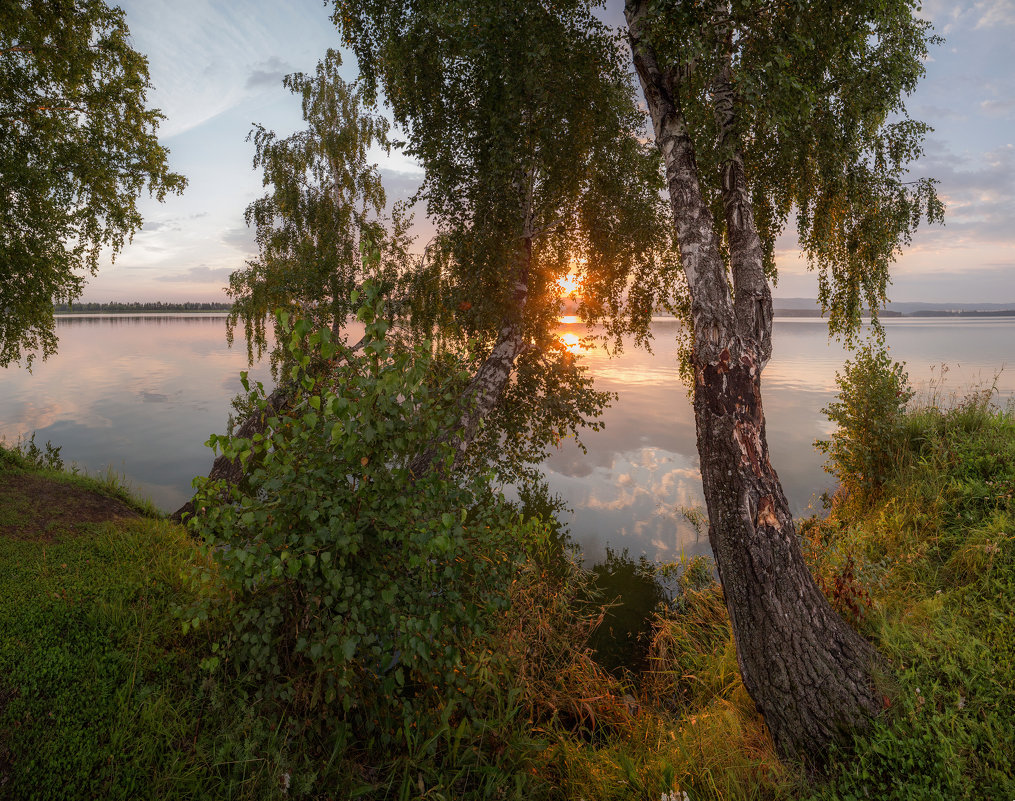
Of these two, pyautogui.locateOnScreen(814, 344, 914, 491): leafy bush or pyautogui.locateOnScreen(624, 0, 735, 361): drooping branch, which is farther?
pyautogui.locateOnScreen(814, 344, 914, 491): leafy bush

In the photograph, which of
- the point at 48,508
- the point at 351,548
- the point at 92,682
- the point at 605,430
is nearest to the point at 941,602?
the point at 351,548

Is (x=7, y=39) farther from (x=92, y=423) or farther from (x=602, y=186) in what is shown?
(x=92, y=423)

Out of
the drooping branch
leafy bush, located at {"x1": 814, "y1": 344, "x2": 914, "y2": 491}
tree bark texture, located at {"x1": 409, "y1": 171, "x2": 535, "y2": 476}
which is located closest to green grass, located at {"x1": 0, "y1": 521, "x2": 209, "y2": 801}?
tree bark texture, located at {"x1": 409, "y1": 171, "x2": 535, "y2": 476}

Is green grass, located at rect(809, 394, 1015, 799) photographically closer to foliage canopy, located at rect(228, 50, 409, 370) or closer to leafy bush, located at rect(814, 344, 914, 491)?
leafy bush, located at rect(814, 344, 914, 491)

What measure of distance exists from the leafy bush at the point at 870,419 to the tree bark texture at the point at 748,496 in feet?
14.7

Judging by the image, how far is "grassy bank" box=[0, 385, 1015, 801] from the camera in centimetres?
281

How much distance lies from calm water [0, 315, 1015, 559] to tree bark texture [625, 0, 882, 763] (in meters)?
4.81

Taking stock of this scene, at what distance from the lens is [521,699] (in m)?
4.57

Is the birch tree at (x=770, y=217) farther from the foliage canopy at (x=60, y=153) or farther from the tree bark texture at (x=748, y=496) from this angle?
the foliage canopy at (x=60, y=153)

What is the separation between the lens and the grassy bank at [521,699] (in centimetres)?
281

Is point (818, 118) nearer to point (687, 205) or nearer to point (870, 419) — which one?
point (687, 205)

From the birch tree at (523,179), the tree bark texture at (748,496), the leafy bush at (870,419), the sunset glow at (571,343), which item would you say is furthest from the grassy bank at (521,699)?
the sunset glow at (571,343)

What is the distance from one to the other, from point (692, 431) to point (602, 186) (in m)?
12.5

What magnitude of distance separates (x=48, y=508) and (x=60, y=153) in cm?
797
